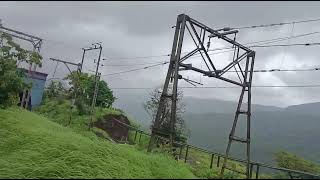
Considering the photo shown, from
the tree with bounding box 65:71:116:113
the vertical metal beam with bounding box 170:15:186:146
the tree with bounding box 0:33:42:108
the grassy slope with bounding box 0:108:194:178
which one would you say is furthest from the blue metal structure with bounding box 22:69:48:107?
the grassy slope with bounding box 0:108:194:178

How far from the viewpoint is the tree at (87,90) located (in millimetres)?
47781

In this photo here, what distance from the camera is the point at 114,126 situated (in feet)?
138

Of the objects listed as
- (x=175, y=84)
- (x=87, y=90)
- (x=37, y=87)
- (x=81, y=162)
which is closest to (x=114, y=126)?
(x=87, y=90)

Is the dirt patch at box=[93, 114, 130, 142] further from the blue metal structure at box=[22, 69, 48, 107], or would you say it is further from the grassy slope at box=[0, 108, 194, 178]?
the grassy slope at box=[0, 108, 194, 178]

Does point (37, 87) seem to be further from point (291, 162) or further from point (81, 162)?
point (81, 162)

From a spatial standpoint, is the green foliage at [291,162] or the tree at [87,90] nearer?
the green foliage at [291,162]

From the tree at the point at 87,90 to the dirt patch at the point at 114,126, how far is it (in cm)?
475

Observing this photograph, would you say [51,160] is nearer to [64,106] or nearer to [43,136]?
[43,136]

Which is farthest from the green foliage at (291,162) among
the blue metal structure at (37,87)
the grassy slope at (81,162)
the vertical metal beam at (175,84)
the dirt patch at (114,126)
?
the blue metal structure at (37,87)

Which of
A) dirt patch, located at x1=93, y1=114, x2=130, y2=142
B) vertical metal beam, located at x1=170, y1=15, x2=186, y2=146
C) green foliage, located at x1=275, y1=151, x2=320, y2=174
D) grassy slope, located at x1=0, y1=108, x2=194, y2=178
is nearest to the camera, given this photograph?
grassy slope, located at x1=0, y1=108, x2=194, y2=178

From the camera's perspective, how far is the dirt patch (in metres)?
40.9

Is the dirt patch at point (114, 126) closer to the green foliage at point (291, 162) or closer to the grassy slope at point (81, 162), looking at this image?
the green foliage at point (291, 162)

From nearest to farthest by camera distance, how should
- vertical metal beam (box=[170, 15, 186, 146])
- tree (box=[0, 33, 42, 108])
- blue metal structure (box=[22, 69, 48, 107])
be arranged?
1. vertical metal beam (box=[170, 15, 186, 146])
2. tree (box=[0, 33, 42, 108])
3. blue metal structure (box=[22, 69, 48, 107])

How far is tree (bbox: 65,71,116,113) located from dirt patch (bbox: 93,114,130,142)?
475 cm
